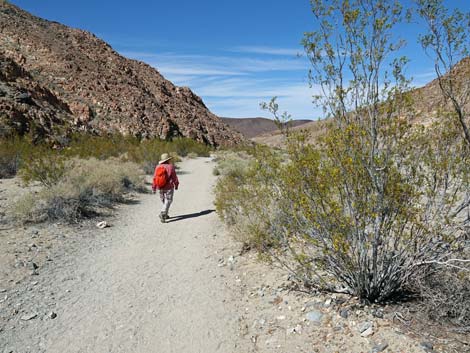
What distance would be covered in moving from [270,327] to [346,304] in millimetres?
847

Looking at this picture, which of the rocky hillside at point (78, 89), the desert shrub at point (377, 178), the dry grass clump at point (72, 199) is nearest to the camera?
the desert shrub at point (377, 178)

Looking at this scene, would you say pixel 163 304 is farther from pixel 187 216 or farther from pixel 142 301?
pixel 187 216

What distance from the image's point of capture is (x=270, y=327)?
3.76 m

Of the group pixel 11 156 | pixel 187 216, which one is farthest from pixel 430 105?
pixel 11 156

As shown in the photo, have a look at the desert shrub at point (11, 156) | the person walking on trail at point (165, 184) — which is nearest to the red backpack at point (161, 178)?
the person walking on trail at point (165, 184)

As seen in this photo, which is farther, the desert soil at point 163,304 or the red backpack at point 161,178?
the red backpack at point 161,178

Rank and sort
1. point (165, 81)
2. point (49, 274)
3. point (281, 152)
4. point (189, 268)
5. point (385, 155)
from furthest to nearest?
point (165, 81)
point (189, 268)
point (49, 274)
point (281, 152)
point (385, 155)

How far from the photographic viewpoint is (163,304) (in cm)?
425

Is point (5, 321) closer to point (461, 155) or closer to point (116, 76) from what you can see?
point (461, 155)

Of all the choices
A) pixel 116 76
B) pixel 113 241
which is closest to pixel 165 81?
pixel 116 76

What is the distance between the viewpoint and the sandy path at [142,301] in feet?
11.6

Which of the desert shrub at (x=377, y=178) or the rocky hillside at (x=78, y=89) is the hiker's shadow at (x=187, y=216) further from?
the rocky hillside at (x=78, y=89)

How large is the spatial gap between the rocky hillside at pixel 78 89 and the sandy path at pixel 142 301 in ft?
61.1

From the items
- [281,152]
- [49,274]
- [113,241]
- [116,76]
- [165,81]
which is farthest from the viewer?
[165,81]
